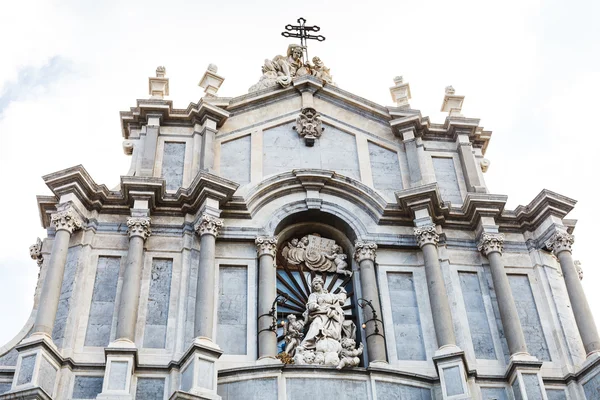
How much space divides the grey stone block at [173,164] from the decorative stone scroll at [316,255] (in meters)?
2.61

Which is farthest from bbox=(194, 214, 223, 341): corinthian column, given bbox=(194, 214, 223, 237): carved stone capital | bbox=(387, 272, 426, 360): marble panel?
bbox=(387, 272, 426, 360): marble panel

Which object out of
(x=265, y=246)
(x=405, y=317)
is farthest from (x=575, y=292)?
(x=265, y=246)

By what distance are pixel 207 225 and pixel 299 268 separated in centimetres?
226

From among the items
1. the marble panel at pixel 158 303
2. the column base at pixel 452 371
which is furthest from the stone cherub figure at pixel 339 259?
the marble panel at pixel 158 303

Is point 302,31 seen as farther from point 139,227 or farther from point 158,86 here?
point 139,227

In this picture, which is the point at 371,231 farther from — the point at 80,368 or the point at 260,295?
the point at 80,368

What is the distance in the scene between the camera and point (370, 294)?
15.6 meters

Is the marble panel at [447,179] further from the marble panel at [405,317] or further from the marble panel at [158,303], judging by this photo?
the marble panel at [158,303]

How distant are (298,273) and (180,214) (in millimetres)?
2636

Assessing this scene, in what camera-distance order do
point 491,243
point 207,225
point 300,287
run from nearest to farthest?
point 207,225, point 491,243, point 300,287

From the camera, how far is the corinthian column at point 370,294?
1480 cm

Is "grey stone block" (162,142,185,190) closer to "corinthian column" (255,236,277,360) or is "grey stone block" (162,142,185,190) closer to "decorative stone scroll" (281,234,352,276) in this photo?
"corinthian column" (255,236,277,360)

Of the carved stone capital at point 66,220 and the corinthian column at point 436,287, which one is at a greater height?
the carved stone capital at point 66,220

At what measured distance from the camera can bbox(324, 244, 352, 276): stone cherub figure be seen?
55.0 ft
